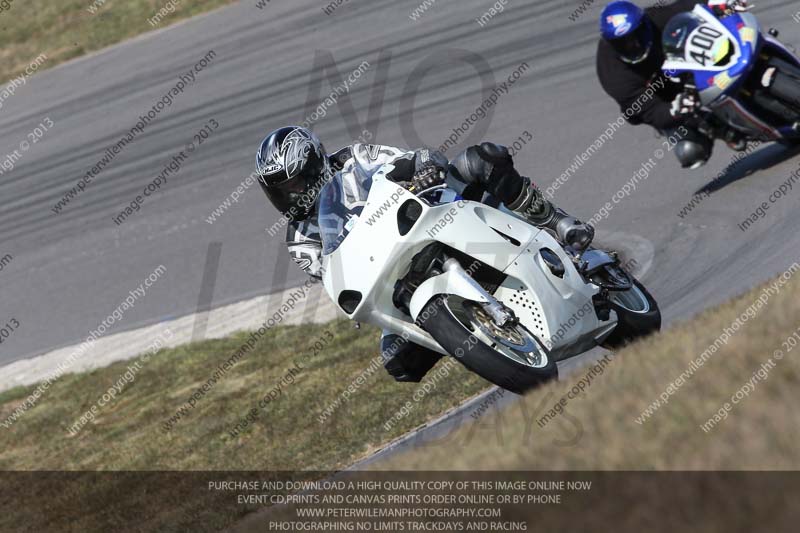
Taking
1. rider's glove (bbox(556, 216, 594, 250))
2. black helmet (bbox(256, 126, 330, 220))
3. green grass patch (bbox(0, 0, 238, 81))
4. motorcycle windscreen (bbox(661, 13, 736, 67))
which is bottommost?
green grass patch (bbox(0, 0, 238, 81))

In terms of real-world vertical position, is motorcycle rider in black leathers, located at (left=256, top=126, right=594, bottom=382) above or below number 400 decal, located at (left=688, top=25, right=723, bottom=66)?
above

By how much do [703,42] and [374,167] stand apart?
164 inches

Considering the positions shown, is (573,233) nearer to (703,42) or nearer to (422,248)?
(422,248)

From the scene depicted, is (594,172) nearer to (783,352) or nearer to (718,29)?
(718,29)

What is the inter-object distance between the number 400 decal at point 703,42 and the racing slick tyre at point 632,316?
3.17m

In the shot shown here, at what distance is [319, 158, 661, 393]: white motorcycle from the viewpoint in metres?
5.92

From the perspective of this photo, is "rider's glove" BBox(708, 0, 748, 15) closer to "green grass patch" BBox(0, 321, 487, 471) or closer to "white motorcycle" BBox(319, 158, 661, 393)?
"green grass patch" BBox(0, 321, 487, 471)

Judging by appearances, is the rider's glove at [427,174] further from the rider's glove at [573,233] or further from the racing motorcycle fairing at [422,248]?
Answer: the rider's glove at [573,233]

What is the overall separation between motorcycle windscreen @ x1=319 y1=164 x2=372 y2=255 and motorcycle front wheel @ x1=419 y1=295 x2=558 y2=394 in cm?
74

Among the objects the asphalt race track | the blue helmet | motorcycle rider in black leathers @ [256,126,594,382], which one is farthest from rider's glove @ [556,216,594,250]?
the blue helmet

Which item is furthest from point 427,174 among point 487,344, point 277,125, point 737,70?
point 277,125

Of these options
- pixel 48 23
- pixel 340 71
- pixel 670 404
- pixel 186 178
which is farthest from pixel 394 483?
pixel 48 23

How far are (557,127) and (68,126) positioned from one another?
10051 millimetres

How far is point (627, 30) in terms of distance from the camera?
9.85m
